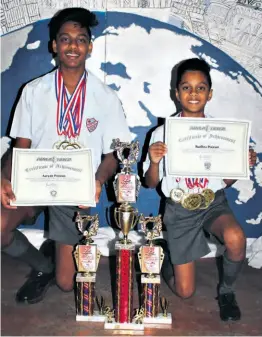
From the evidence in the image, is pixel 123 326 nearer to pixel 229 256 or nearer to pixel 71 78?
pixel 229 256

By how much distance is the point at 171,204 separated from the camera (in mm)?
2543

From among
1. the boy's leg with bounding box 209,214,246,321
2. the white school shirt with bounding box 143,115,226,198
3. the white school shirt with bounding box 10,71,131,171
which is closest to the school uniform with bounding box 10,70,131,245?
the white school shirt with bounding box 10,71,131,171

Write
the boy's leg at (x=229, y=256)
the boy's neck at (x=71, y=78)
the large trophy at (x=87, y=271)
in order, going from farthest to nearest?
1. the boy's neck at (x=71, y=78)
2. the boy's leg at (x=229, y=256)
3. the large trophy at (x=87, y=271)

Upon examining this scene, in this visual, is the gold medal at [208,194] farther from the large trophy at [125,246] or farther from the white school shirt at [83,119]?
the white school shirt at [83,119]

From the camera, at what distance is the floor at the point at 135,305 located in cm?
227

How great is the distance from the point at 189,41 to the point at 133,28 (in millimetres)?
342

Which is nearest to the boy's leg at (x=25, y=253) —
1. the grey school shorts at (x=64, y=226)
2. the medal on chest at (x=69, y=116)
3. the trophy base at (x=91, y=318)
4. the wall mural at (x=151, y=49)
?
the grey school shorts at (x=64, y=226)

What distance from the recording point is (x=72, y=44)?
2.53 meters

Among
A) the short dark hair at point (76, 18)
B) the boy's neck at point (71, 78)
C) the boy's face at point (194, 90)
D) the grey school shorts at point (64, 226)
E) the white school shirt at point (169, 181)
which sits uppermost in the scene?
the short dark hair at point (76, 18)

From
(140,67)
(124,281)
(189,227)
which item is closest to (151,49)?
(140,67)

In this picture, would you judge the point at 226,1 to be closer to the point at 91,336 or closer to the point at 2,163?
the point at 2,163

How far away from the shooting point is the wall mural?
9.69 ft

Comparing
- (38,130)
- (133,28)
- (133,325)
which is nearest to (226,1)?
(133,28)

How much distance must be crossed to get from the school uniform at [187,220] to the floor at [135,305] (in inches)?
10.2
